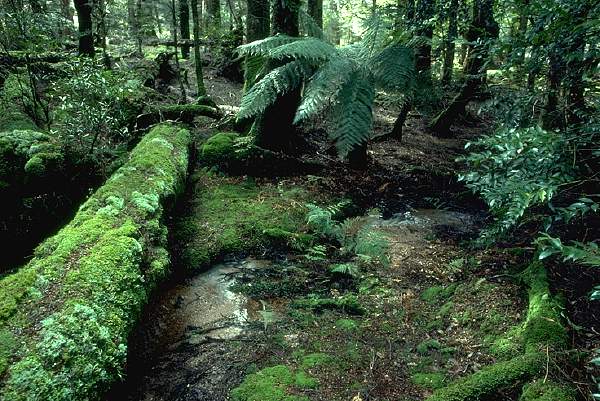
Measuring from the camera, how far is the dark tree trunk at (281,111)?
6.64m

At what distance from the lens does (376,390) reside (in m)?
3.12

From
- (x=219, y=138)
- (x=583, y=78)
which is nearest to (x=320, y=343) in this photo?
(x=583, y=78)

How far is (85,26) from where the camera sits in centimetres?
1007

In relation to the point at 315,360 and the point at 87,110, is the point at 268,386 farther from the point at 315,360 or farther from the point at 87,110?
the point at 87,110

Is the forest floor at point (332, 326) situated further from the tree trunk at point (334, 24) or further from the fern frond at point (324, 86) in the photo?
the tree trunk at point (334, 24)

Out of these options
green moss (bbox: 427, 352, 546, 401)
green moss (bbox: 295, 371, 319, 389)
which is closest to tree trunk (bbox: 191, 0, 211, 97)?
green moss (bbox: 295, 371, 319, 389)

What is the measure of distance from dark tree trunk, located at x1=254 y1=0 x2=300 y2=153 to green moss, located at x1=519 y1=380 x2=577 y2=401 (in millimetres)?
5310

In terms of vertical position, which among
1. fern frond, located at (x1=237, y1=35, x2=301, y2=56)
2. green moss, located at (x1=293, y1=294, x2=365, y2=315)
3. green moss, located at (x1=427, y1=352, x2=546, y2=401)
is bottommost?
green moss, located at (x1=293, y1=294, x2=365, y2=315)

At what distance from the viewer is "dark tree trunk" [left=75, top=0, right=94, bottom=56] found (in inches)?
380

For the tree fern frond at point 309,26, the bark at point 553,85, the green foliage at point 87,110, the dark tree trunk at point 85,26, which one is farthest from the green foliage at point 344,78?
the dark tree trunk at point 85,26

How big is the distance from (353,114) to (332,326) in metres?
2.03

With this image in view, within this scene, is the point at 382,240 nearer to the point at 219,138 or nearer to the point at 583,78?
the point at 583,78

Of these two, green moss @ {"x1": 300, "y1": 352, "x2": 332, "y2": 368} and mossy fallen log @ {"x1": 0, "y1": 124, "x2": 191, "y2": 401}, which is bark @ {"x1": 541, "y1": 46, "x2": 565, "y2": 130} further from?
mossy fallen log @ {"x1": 0, "y1": 124, "x2": 191, "y2": 401}

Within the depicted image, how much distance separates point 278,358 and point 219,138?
4742 millimetres
